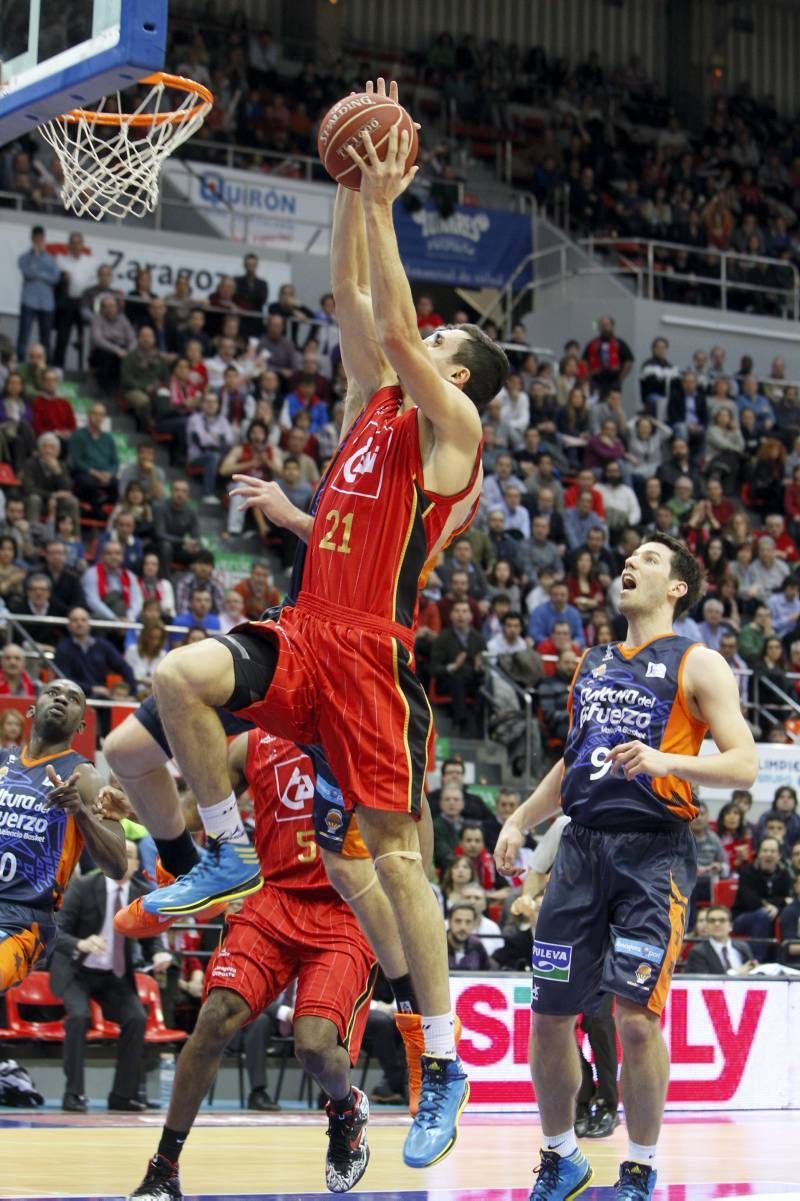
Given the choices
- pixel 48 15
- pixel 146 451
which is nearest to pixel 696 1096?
pixel 146 451

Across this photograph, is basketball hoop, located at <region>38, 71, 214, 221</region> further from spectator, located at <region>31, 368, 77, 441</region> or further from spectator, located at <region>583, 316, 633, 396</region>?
spectator, located at <region>583, 316, 633, 396</region>

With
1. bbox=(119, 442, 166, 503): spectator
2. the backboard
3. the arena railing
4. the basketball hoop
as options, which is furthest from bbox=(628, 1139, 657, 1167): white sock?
the arena railing

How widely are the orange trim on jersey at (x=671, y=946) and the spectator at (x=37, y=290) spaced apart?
1401cm

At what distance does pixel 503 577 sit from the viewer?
18938mm

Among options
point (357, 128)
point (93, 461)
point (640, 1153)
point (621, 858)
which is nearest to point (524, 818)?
point (621, 858)

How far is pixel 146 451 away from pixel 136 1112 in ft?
24.9

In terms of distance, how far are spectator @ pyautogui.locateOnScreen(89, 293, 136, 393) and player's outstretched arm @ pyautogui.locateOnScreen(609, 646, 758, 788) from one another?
529 inches

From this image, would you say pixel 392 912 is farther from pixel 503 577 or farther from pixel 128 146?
pixel 503 577

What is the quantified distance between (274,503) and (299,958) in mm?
1993

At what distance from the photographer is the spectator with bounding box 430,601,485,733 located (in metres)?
17.7

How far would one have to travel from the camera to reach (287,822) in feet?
→ 24.9

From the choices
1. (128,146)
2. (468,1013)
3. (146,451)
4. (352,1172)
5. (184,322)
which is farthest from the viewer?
(184,322)

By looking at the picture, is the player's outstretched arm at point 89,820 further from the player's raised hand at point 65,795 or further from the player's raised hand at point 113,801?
the player's raised hand at point 113,801

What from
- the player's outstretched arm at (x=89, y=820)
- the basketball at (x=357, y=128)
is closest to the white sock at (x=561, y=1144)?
the player's outstretched arm at (x=89, y=820)
